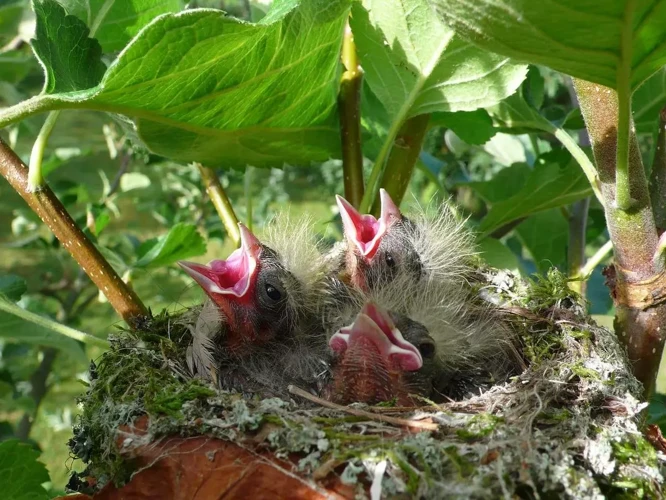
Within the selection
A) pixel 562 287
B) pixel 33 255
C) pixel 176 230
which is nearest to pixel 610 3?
pixel 562 287

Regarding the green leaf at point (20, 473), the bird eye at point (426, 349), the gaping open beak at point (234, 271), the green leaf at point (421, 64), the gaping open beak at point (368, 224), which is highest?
the green leaf at point (421, 64)

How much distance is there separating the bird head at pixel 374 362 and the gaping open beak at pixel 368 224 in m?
0.15

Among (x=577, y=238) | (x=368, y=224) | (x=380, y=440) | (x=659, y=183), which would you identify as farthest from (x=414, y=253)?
(x=380, y=440)

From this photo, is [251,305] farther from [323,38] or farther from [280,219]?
[323,38]

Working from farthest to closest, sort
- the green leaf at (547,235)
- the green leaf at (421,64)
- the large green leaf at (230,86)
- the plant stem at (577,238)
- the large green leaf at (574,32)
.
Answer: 1. the green leaf at (547,235)
2. the plant stem at (577,238)
3. the green leaf at (421,64)
4. the large green leaf at (230,86)
5. the large green leaf at (574,32)

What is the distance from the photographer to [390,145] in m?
1.15

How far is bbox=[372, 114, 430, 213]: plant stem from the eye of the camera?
1239 mm

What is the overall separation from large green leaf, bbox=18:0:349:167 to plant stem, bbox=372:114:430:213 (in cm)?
10

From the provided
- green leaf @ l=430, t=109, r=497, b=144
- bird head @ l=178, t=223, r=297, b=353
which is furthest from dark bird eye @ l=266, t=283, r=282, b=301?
green leaf @ l=430, t=109, r=497, b=144

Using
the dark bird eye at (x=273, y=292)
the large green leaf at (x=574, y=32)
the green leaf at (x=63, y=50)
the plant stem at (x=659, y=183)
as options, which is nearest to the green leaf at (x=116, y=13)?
the green leaf at (x=63, y=50)

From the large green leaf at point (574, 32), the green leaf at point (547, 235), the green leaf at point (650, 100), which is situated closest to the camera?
the large green leaf at point (574, 32)

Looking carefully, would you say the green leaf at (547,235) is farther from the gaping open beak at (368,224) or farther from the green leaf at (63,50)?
the green leaf at (63,50)

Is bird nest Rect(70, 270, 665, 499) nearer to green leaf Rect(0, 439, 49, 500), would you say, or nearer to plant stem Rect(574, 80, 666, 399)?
plant stem Rect(574, 80, 666, 399)

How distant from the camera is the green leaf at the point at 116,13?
1.16 meters
